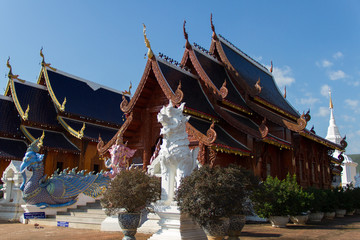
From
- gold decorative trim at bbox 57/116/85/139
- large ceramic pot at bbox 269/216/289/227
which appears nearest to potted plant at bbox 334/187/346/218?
large ceramic pot at bbox 269/216/289/227

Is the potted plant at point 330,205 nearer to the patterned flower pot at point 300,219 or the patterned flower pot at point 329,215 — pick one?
the patterned flower pot at point 329,215

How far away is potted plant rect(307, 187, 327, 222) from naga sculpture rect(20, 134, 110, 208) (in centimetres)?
642

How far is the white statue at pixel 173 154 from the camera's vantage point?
21.0ft

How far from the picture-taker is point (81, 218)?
33.2 feet

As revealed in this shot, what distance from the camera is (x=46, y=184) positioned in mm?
11312

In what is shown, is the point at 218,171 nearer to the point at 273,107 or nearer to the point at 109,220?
the point at 109,220

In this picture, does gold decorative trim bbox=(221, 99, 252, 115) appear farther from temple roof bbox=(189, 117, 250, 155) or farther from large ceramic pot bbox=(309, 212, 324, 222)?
large ceramic pot bbox=(309, 212, 324, 222)

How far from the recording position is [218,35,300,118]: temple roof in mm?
15379

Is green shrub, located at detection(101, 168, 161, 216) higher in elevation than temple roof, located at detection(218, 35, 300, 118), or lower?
lower

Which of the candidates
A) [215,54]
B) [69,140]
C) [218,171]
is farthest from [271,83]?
[218,171]

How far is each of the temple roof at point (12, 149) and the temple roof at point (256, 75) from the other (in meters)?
11.6

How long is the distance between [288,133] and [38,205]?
9359mm

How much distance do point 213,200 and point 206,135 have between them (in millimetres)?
4606

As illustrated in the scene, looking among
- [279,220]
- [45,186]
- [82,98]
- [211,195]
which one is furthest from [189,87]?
[82,98]
